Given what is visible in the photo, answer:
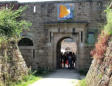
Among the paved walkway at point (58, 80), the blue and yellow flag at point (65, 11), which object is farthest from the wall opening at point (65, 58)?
the paved walkway at point (58, 80)

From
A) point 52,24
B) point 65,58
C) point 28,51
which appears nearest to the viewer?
point 52,24

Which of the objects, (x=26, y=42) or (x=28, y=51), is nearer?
(x=28, y=51)

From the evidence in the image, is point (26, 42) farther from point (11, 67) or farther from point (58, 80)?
point (11, 67)

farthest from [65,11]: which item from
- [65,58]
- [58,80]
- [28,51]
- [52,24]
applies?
[58,80]

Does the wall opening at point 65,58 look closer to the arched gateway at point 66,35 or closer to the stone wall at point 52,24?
the arched gateway at point 66,35

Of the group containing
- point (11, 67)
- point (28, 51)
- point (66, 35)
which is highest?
point (66, 35)

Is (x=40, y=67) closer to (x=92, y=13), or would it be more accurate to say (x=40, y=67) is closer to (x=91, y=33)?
(x=91, y=33)

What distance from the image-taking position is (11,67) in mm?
9008

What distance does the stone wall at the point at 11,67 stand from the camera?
8.21 metres

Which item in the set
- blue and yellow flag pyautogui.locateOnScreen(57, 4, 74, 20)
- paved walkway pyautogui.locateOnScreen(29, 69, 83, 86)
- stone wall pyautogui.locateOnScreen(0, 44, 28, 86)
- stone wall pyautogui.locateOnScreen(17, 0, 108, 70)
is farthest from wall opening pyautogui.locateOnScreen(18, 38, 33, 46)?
stone wall pyautogui.locateOnScreen(0, 44, 28, 86)

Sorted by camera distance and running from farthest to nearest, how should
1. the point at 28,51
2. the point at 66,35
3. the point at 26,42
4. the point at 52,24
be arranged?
the point at 26,42, the point at 28,51, the point at 66,35, the point at 52,24

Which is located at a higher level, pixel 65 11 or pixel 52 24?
pixel 65 11

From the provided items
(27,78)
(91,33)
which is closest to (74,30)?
(91,33)

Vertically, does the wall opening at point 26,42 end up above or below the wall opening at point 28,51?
above
